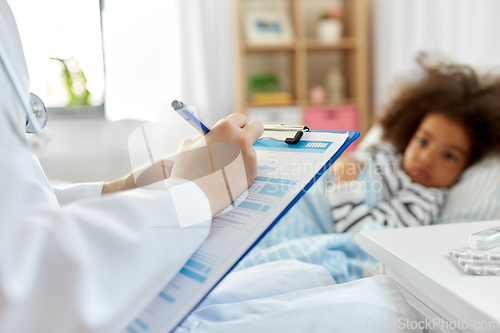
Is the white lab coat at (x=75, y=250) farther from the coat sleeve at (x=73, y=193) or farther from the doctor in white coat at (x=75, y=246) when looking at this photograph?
the coat sleeve at (x=73, y=193)

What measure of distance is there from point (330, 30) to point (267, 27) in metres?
0.47

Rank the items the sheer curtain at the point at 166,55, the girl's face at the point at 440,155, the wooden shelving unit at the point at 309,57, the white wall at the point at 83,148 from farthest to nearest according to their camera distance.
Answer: the wooden shelving unit at the point at 309,57 → the white wall at the point at 83,148 → the sheer curtain at the point at 166,55 → the girl's face at the point at 440,155

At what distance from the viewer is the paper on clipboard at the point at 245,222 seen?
33 cm

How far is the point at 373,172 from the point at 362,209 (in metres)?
0.25

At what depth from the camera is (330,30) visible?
106 inches

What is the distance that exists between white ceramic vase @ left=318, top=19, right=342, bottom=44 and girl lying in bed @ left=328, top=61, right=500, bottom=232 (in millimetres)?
1220

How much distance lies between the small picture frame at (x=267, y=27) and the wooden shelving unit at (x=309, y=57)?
0.04 meters

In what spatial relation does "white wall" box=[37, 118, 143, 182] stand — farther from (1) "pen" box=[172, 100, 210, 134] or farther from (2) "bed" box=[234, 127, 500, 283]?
(1) "pen" box=[172, 100, 210, 134]

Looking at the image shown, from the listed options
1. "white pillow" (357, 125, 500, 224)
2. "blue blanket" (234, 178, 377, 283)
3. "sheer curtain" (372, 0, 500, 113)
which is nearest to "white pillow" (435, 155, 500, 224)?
"white pillow" (357, 125, 500, 224)

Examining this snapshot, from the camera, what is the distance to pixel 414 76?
170cm

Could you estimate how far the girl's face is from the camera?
4.04ft

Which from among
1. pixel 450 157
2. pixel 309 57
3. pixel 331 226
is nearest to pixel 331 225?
pixel 331 226

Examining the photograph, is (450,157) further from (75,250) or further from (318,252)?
(75,250)

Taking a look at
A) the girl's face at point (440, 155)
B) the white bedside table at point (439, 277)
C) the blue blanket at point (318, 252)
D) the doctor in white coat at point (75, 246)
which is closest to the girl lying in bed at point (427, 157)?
the girl's face at point (440, 155)
